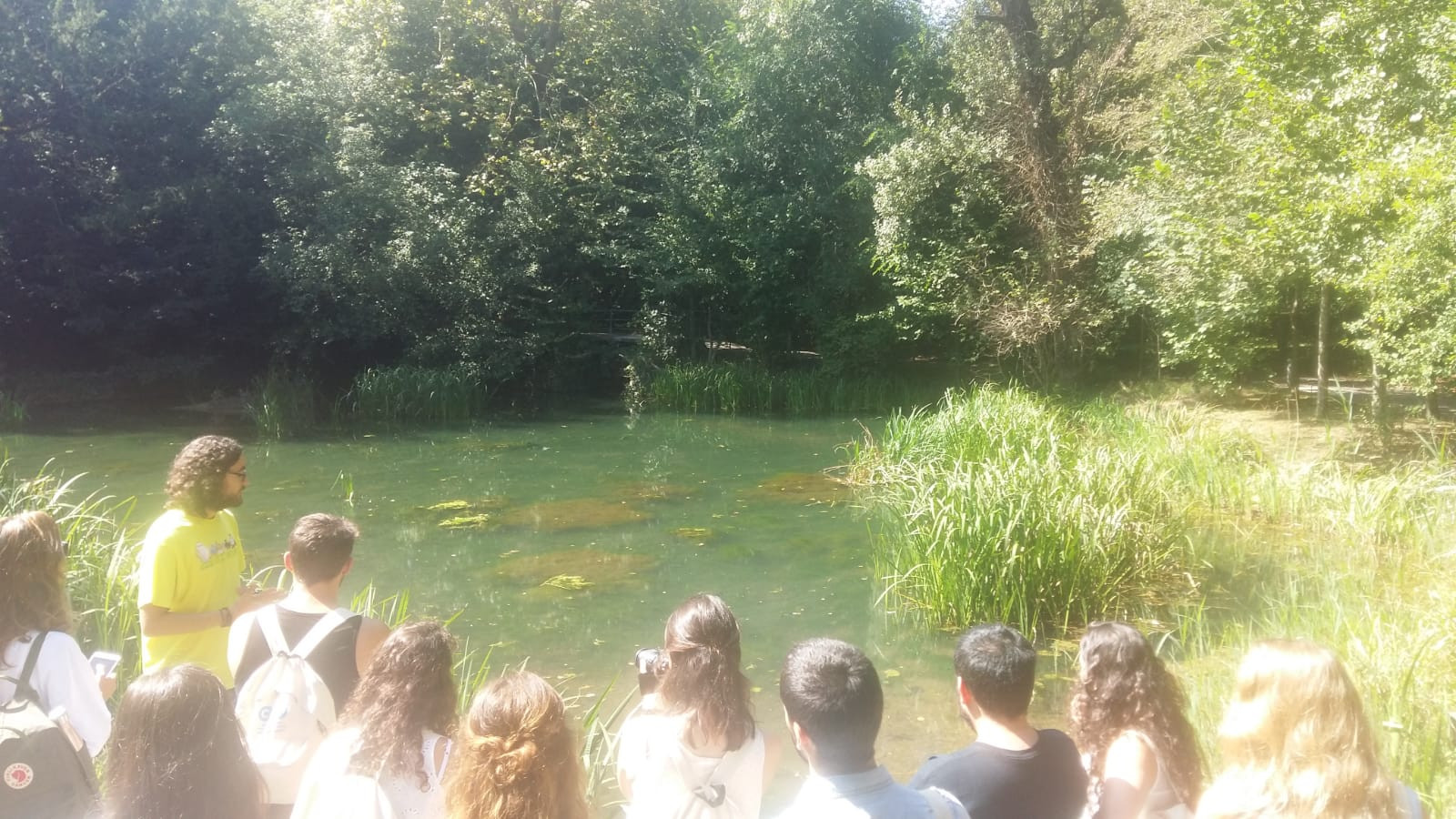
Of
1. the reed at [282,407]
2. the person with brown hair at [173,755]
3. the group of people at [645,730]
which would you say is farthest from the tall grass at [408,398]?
A: the person with brown hair at [173,755]

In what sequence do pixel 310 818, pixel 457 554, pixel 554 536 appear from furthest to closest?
pixel 554 536 < pixel 457 554 < pixel 310 818

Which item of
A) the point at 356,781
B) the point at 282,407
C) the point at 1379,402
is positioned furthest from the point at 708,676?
the point at 282,407

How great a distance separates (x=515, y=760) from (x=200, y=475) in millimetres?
1856

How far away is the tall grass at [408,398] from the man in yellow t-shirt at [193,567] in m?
15.5

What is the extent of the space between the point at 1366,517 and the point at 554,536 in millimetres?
6828

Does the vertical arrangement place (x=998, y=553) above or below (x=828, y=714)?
below

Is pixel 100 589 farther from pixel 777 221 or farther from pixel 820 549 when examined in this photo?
pixel 777 221

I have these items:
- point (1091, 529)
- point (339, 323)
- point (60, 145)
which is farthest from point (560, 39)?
point (1091, 529)

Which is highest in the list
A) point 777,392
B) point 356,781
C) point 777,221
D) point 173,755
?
point 777,221

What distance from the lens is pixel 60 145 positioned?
18812 millimetres

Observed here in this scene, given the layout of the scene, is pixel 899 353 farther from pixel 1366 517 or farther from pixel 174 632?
pixel 174 632

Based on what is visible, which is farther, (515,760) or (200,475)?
(200,475)

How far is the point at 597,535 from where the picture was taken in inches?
383

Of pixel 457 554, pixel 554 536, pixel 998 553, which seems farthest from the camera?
pixel 554 536
